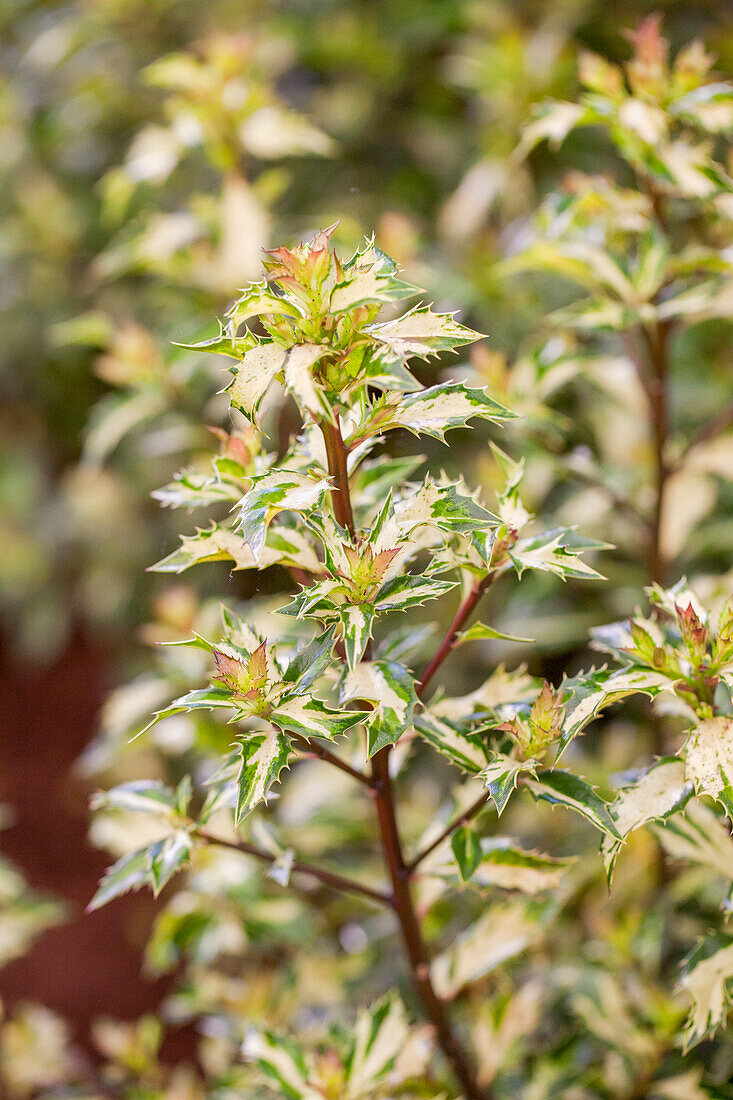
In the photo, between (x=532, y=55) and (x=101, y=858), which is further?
(x=101, y=858)

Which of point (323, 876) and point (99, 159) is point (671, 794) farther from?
point (99, 159)

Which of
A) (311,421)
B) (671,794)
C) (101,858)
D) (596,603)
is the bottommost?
(101,858)

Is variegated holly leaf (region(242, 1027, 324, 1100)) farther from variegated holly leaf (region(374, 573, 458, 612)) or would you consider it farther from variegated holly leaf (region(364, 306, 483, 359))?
variegated holly leaf (region(364, 306, 483, 359))

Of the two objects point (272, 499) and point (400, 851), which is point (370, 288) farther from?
point (400, 851)

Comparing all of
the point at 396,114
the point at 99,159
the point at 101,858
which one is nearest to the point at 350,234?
the point at 396,114

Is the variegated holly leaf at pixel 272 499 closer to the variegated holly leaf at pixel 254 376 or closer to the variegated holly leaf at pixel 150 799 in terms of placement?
the variegated holly leaf at pixel 254 376

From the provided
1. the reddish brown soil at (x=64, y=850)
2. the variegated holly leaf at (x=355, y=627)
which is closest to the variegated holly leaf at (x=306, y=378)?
the variegated holly leaf at (x=355, y=627)

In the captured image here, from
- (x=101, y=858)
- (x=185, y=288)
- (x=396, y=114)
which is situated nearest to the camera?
(x=185, y=288)
